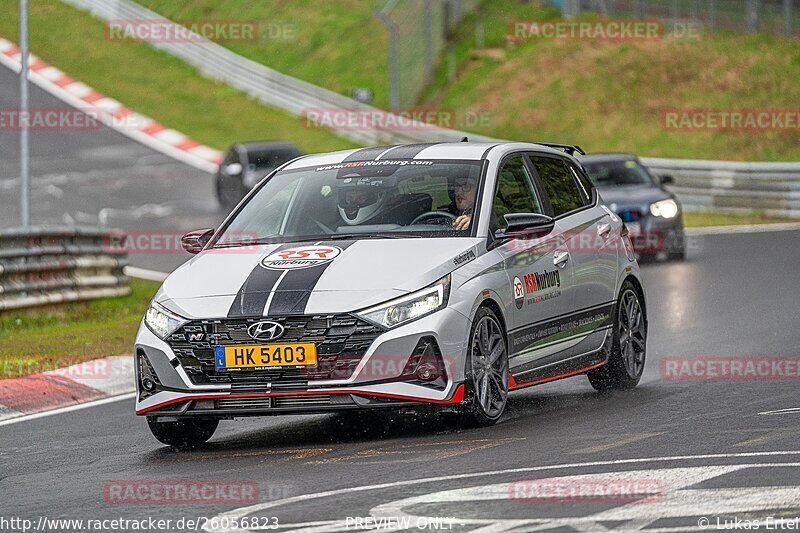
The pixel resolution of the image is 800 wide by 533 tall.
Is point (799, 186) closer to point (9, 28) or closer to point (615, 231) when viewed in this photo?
point (615, 231)

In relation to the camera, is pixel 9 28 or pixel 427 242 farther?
pixel 9 28

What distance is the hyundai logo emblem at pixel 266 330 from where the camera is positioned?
863 centimetres

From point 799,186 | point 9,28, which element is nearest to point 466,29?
point 9,28

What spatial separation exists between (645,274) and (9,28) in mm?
33499

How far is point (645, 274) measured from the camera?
20766 millimetres

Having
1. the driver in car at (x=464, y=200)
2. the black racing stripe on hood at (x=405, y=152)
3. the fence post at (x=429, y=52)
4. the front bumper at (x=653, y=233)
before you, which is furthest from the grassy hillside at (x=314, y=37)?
the driver in car at (x=464, y=200)

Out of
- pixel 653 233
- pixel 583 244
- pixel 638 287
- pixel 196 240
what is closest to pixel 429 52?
pixel 653 233

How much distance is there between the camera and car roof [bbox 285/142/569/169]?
33.5ft

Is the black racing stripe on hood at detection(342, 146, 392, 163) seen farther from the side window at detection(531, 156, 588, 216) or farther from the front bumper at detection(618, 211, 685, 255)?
the front bumper at detection(618, 211, 685, 255)

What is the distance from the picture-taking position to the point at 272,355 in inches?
340

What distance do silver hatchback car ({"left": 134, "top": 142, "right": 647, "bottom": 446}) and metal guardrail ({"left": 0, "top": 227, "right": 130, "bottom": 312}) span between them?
24.8 feet

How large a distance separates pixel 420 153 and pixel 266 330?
2.13m

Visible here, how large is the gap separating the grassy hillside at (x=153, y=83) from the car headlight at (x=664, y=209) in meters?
18.9

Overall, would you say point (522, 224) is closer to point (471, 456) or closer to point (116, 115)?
point (471, 456)
